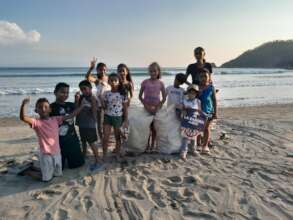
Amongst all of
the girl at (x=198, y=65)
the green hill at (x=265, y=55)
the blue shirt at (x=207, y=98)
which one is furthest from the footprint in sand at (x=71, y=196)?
the green hill at (x=265, y=55)

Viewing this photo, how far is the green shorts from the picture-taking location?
5711 millimetres

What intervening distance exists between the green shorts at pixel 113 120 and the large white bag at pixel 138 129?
33 centimetres

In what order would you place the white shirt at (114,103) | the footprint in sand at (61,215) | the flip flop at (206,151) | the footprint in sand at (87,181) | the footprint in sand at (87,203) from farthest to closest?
the flip flop at (206,151) → the white shirt at (114,103) → the footprint in sand at (87,181) → the footprint in sand at (87,203) → the footprint in sand at (61,215)

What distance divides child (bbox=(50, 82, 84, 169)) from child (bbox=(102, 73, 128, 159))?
0.63 metres

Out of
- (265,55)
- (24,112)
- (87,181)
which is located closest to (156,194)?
(87,181)

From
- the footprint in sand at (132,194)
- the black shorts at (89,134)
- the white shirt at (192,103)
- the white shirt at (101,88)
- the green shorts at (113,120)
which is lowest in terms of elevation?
the footprint in sand at (132,194)

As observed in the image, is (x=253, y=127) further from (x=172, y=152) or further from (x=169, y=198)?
(x=169, y=198)

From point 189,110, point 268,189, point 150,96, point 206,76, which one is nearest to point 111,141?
point 150,96

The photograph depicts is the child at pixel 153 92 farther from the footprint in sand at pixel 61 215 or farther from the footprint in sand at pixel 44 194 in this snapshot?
the footprint in sand at pixel 61 215

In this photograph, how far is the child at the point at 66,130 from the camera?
5195 mm

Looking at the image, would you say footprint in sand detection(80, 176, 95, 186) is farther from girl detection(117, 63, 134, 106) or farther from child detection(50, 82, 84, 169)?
girl detection(117, 63, 134, 106)

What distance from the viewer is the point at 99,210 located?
386cm

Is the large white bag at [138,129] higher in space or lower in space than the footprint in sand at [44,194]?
higher

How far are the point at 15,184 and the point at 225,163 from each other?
333 cm
